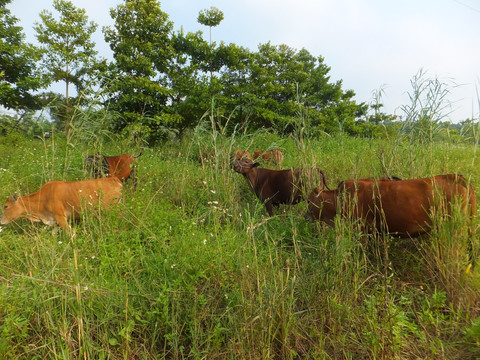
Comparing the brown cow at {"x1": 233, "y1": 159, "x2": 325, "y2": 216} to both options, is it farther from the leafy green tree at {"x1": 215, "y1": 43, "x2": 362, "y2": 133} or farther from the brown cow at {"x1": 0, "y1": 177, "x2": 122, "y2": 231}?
the leafy green tree at {"x1": 215, "y1": 43, "x2": 362, "y2": 133}

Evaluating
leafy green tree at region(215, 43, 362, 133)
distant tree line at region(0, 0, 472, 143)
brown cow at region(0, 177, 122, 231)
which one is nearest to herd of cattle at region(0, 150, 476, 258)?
brown cow at region(0, 177, 122, 231)

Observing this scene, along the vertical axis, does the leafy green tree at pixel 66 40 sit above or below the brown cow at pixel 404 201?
above

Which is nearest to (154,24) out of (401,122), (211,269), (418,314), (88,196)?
(88,196)

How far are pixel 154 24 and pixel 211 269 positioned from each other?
50.7 feet

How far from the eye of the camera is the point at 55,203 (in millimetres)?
4137

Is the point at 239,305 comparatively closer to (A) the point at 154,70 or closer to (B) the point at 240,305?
Result: (B) the point at 240,305

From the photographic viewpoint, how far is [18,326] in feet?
7.35

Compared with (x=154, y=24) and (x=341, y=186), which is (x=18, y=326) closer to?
(x=341, y=186)

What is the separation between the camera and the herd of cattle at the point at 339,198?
9.42 feet

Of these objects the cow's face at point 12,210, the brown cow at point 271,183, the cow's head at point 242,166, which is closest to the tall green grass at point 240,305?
the cow's face at point 12,210

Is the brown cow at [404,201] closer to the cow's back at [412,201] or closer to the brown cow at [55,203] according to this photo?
the cow's back at [412,201]

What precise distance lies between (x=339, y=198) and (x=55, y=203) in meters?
3.77

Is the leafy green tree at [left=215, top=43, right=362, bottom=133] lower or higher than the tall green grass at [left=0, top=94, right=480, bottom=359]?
higher

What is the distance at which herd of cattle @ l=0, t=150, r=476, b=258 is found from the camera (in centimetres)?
287
